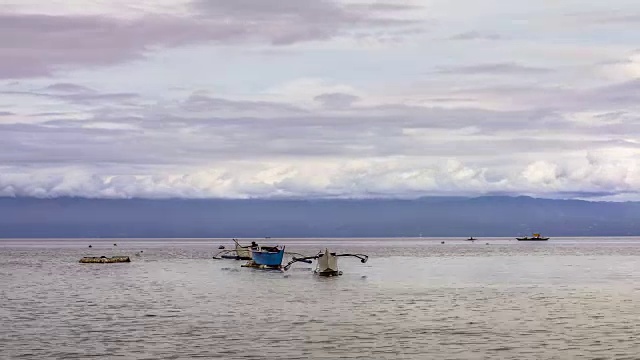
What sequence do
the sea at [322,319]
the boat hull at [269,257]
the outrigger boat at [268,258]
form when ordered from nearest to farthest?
1. the sea at [322,319]
2. the boat hull at [269,257]
3. the outrigger boat at [268,258]

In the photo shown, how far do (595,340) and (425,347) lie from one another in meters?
11.1

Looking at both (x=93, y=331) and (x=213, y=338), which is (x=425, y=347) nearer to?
(x=213, y=338)

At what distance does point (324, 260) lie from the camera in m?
137

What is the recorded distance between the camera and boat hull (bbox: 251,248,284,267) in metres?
156

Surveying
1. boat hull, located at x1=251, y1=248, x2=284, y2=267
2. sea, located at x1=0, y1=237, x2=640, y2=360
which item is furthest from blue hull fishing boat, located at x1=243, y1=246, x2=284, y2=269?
sea, located at x1=0, y1=237, x2=640, y2=360

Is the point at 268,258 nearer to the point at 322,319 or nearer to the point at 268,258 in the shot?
the point at 268,258

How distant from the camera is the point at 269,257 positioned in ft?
518

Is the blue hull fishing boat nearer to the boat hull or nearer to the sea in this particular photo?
the boat hull

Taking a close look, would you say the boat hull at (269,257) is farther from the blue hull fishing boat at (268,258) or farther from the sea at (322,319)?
the sea at (322,319)

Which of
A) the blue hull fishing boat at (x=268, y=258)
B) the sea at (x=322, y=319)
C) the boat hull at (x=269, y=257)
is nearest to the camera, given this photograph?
the sea at (x=322, y=319)

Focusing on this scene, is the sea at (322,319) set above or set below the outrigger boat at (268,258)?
below

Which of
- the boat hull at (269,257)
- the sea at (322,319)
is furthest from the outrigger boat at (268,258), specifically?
the sea at (322,319)

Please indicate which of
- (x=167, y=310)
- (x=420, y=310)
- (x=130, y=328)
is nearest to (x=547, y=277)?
(x=420, y=310)

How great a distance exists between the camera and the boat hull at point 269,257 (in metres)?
156
